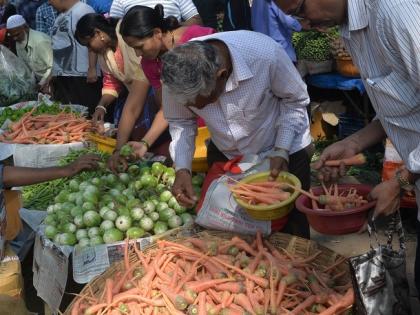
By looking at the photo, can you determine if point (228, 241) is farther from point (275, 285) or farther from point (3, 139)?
point (3, 139)

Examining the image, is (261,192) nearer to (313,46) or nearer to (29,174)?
(29,174)

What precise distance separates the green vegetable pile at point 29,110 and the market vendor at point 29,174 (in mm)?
2522

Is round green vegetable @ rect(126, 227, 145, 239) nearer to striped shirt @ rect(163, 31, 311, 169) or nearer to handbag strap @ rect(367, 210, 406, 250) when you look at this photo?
striped shirt @ rect(163, 31, 311, 169)

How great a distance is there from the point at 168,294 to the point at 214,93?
0.91 meters

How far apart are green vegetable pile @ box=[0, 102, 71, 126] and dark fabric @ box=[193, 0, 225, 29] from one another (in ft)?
6.35

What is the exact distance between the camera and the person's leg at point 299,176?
3115 millimetres

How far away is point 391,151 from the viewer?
13.8ft

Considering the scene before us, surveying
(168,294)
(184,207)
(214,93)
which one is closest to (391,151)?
(184,207)

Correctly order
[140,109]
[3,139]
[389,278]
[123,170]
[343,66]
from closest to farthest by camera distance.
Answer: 1. [389,278]
2. [123,170]
3. [140,109]
4. [3,139]
5. [343,66]

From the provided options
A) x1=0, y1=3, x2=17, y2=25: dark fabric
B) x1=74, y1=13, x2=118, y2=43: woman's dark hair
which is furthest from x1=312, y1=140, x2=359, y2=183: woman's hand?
x1=0, y1=3, x2=17, y2=25: dark fabric

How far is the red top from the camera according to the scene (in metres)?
3.51

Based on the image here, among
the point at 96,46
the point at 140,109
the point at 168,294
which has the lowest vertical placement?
the point at 168,294

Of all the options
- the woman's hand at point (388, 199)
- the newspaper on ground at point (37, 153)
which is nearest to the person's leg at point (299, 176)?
the woman's hand at point (388, 199)

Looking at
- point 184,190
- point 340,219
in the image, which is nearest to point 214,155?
point 184,190
